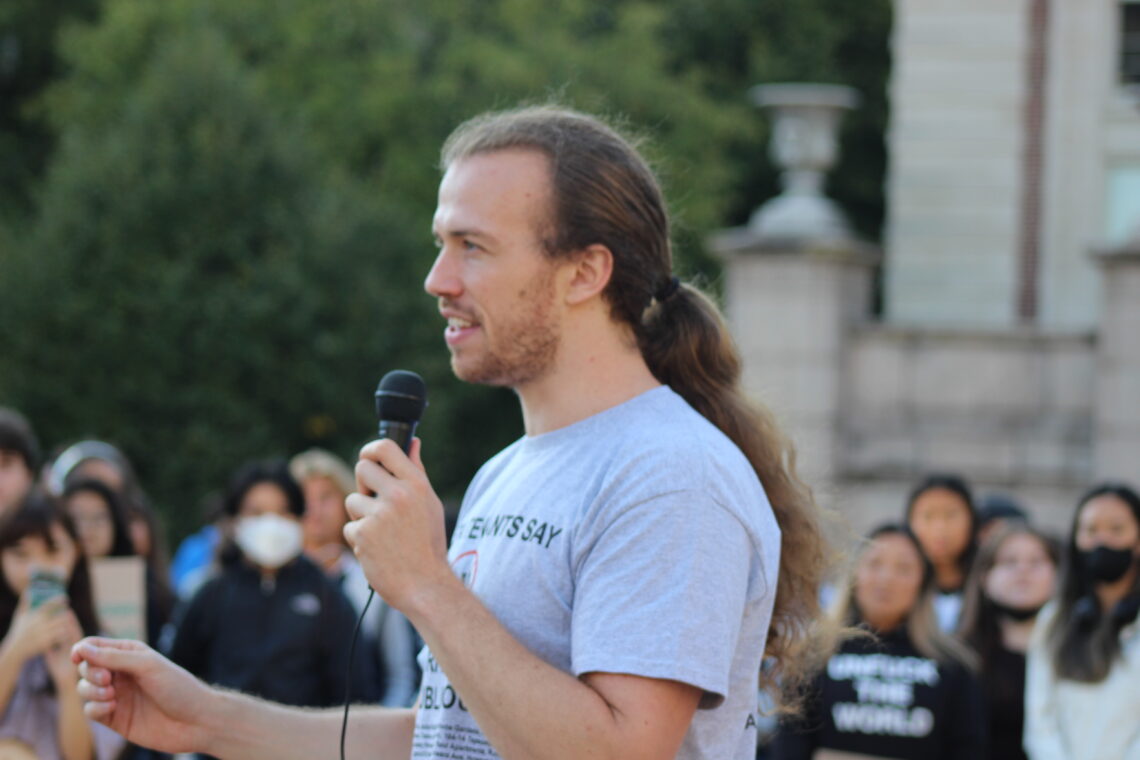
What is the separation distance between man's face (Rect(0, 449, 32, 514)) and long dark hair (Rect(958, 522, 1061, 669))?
150 inches

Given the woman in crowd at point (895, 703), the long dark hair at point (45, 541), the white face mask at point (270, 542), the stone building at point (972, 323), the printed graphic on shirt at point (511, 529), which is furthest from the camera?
the stone building at point (972, 323)

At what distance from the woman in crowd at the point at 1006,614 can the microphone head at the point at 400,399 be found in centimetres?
438

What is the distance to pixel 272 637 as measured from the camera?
24.1 ft

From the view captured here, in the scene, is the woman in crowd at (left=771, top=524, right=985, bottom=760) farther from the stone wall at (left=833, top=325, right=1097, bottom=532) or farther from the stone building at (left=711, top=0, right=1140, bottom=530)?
the stone wall at (left=833, top=325, right=1097, bottom=532)

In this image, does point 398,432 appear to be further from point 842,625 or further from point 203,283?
point 203,283

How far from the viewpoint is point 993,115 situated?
20.1 meters

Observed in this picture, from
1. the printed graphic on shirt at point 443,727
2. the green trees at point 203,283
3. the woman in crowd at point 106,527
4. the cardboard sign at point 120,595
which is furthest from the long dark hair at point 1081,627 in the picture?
the green trees at point 203,283

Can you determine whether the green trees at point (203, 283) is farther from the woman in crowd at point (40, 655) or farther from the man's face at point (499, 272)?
the man's face at point (499, 272)

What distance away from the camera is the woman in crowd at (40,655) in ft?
19.5

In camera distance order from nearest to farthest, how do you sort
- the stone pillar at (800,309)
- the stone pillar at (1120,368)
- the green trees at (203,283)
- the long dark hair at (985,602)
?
the long dark hair at (985,602), the stone pillar at (1120,368), the stone pillar at (800,309), the green trees at (203,283)

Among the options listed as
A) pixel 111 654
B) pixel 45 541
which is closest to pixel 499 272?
pixel 111 654

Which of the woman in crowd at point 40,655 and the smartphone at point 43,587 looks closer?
the woman in crowd at point 40,655

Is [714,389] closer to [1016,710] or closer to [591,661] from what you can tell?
[591,661]

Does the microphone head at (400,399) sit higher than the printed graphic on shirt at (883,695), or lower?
higher
